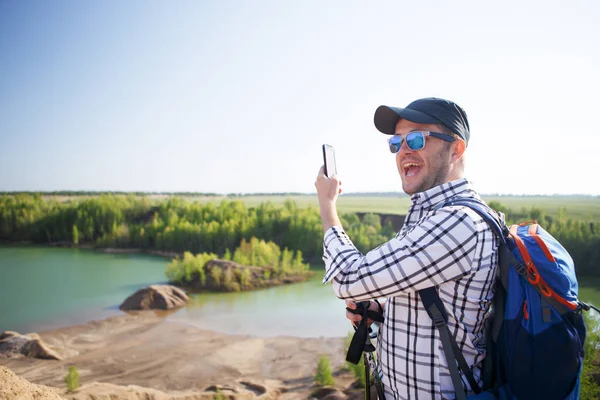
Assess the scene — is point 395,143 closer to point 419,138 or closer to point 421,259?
point 419,138

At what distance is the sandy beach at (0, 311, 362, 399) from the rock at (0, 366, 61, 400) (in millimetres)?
2896

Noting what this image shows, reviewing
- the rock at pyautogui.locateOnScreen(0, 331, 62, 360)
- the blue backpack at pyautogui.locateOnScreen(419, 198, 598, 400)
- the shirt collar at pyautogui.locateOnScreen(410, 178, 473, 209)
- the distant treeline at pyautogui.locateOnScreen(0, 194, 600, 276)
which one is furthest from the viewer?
the distant treeline at pyautogui.locateOnScreen(0, 194, 600, 276)

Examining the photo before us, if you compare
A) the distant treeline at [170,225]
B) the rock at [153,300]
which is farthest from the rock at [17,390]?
the distant treeline at [170,225]

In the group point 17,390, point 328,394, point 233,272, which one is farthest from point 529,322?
point 233,272

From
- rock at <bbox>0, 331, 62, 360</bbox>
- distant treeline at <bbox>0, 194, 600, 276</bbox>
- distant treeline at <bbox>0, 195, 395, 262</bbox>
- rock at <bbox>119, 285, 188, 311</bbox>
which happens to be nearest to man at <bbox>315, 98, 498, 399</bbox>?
rock at <bbox>0, 331, 62, 360</bbox>

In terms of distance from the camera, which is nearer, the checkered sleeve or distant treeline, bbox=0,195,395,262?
the checkered sleeve

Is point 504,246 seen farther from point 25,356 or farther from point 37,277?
point 37,277

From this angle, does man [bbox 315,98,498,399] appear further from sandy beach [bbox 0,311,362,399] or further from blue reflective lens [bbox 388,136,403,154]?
sandy beach [bbox 0,311,362,399]

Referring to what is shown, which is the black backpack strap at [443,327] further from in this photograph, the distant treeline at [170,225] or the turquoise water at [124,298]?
the distant treeline at [170,225]

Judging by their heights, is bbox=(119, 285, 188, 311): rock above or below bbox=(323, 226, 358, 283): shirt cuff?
below

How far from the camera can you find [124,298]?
55.1 ft

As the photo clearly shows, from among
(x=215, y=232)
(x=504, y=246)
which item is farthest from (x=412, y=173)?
(x=215, y=232)

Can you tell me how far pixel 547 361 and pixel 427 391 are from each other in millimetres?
418

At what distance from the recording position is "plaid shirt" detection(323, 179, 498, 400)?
4.28 ft
